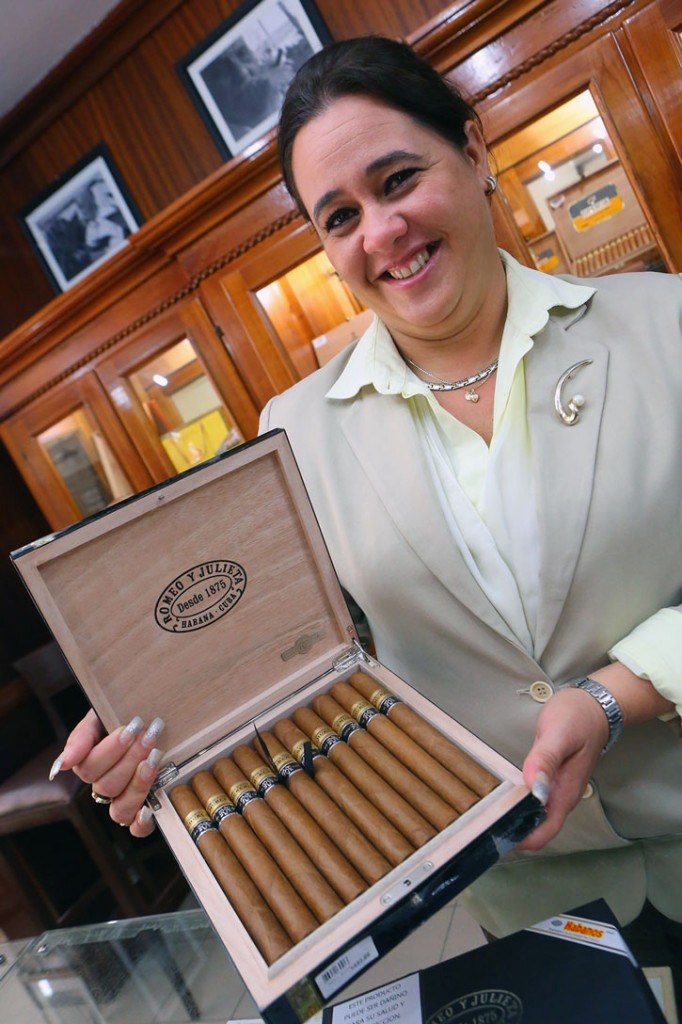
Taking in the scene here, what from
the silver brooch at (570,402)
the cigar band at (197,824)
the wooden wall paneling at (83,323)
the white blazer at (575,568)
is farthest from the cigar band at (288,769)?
the wooden wall paneling at (83,323)

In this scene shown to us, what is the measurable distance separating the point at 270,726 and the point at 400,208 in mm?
713

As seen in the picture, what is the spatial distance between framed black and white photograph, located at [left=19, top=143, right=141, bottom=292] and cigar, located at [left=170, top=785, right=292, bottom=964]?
2.62 metres

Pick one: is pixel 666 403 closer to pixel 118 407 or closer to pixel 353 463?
pixel 353 463

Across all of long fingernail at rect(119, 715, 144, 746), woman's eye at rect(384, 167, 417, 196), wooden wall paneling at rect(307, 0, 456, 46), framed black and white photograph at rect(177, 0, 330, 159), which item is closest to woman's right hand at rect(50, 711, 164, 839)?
long fingernail at rect(119, 715, 144, 746)

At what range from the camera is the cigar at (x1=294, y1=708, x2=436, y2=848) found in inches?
28.4

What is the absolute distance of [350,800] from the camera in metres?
0.80

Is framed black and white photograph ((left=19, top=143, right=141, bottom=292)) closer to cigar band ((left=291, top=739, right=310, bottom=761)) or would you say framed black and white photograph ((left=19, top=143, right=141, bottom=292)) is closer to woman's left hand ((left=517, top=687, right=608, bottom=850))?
cigar band ((left=291, top=739, right=310, bottom=761))

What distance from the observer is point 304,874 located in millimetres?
723

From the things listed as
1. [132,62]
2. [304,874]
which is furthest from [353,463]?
[132,62]

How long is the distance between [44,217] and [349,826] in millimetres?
3123

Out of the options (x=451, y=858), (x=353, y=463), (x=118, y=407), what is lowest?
(x=451, y=858)

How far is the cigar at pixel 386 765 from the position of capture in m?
0.73

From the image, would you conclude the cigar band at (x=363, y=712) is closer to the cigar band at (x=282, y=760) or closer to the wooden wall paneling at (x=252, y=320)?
the cigar band at (x=282, y=760)

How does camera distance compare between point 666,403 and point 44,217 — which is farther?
point 44,217
